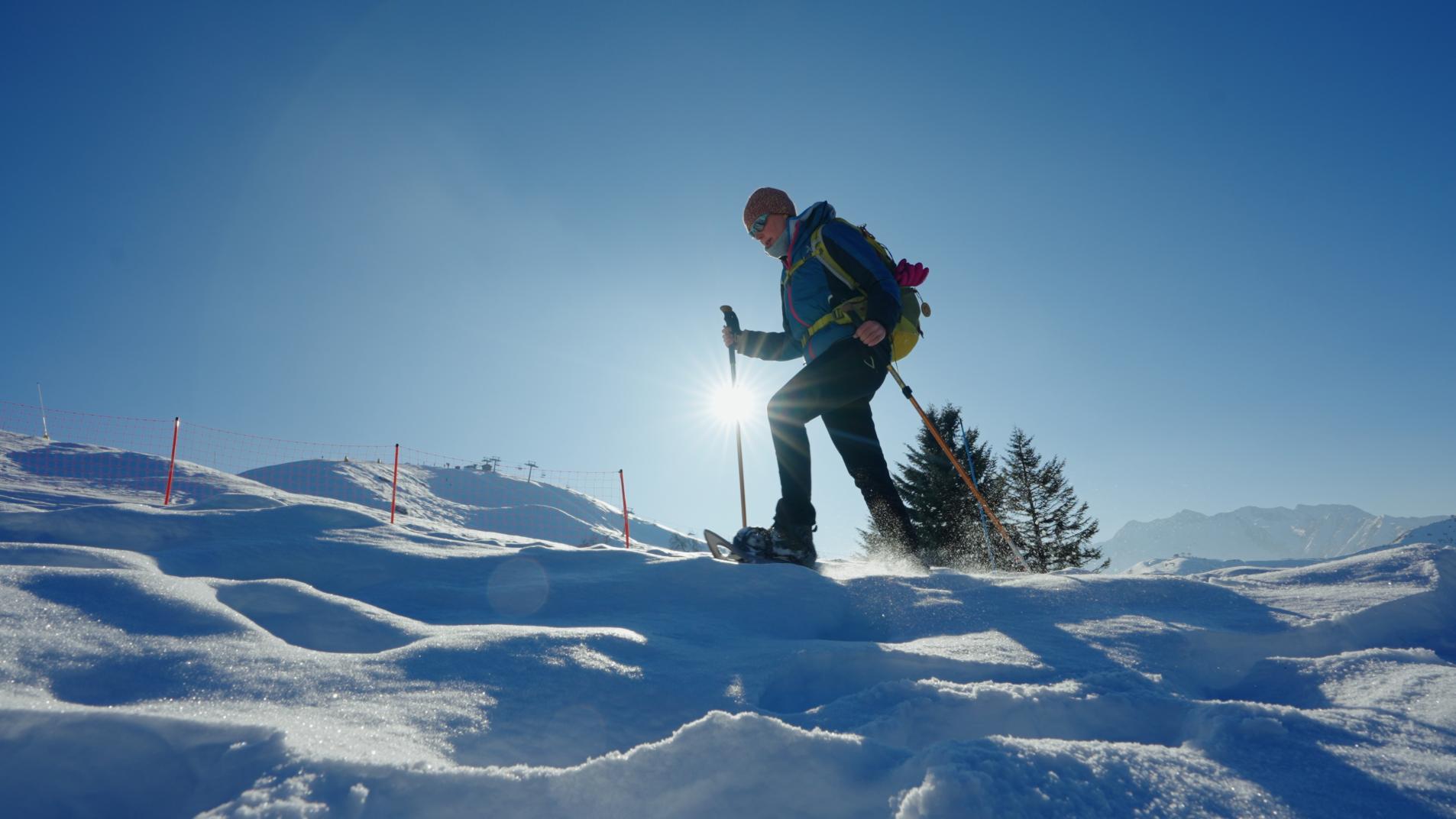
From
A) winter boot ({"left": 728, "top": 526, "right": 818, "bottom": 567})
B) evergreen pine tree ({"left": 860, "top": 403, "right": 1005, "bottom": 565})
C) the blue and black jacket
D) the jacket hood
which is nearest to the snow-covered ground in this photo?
winter boot ({"left": 728, "top": 526, "right": 818, "bottom": 567})

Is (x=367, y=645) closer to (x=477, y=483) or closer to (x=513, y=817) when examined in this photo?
(x=513, y=817)

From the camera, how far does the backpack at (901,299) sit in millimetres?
3404

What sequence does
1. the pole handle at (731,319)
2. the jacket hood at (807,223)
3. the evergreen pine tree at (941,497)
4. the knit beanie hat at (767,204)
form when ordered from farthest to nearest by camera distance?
Result: 1. the evergreen pine tree at (941,497)
2. the pole handle at (731,319)
3. the knit beanie hat at (767,204)
4. the jacket hood at (807,223)

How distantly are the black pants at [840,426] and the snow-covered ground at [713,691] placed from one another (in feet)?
3.41

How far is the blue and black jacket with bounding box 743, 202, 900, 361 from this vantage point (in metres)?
3.30

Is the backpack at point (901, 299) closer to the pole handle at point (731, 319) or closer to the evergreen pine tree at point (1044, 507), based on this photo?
the pole handle at point (731, 319)

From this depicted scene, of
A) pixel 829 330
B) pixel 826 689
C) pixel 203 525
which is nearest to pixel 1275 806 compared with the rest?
pixel 826 689

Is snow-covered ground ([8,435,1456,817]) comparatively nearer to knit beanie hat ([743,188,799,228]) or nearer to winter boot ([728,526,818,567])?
winter boot ([728,526,818,567])

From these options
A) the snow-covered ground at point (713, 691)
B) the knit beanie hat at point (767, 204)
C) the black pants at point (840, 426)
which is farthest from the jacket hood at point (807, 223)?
the snow-covered ground at point (713, 691)

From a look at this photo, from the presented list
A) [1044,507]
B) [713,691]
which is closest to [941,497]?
[1044,507]

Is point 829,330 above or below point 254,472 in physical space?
below

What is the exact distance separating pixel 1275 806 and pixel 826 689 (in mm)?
812

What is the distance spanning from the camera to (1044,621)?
183cm

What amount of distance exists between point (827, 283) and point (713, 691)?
8.83ft
